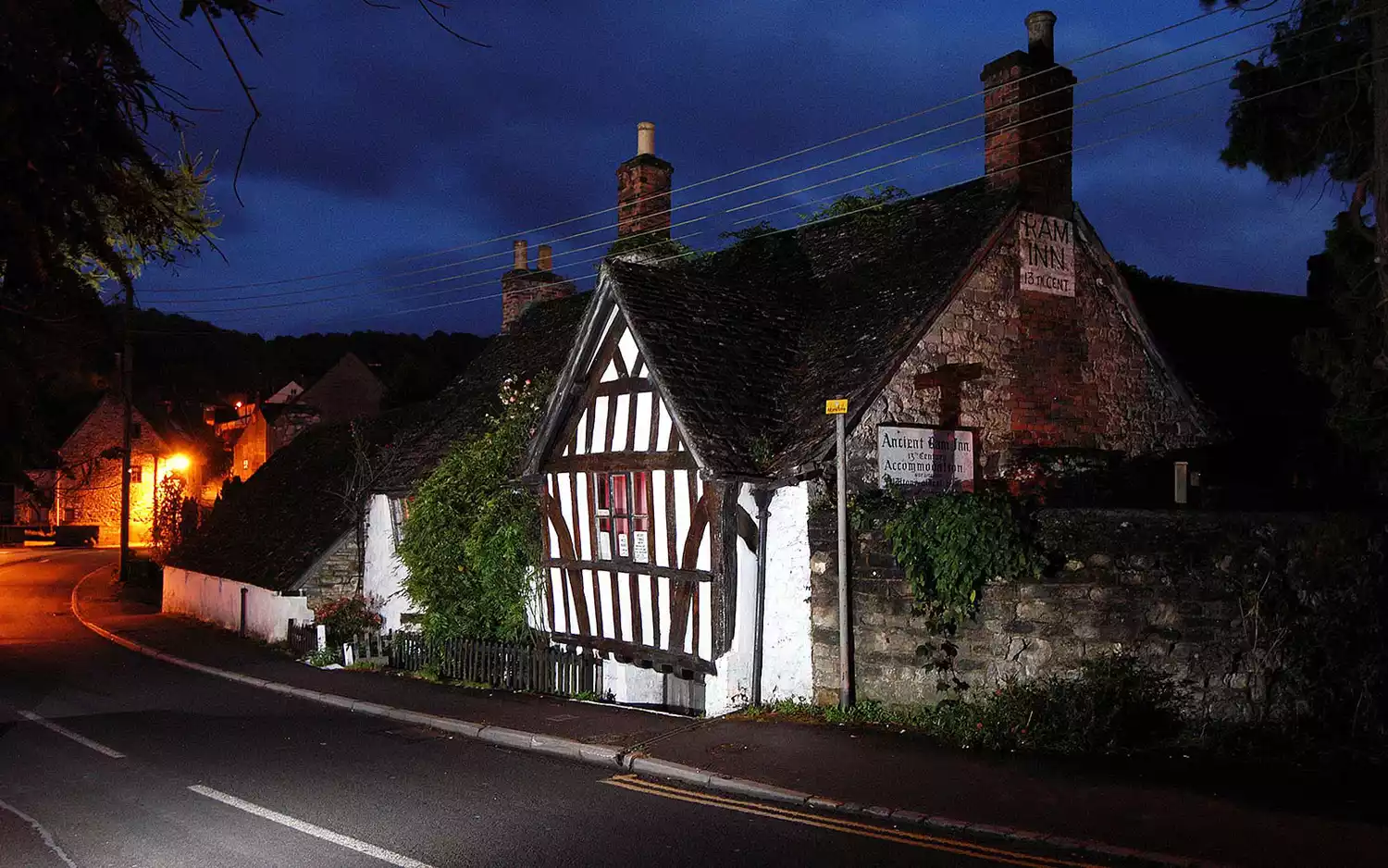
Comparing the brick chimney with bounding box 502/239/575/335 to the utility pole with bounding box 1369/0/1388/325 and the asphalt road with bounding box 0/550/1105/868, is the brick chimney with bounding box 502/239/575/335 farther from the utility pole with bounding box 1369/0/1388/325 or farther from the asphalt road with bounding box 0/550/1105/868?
the utility pole with bounding box 1369/0/1388/325

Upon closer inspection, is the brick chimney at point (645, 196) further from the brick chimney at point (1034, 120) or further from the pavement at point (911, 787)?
the pavement at point (911, 787)

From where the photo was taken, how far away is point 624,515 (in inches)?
583

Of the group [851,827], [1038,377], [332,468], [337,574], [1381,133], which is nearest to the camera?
[851,827]

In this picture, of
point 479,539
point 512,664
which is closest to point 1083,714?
point 512,664

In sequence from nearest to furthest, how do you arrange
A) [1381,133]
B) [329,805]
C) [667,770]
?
[329,805] < [667,770] < [1381,133]

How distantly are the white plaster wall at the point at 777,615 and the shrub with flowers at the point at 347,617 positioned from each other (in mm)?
9301

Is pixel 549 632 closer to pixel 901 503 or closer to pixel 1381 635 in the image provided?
pixel 901 503

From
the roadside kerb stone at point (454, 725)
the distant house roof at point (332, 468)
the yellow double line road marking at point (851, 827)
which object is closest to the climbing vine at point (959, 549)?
the yellow double line road marking at point (851, 827)

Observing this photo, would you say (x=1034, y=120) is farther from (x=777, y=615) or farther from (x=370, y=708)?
(x=370, y=708)

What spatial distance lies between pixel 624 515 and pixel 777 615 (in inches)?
120

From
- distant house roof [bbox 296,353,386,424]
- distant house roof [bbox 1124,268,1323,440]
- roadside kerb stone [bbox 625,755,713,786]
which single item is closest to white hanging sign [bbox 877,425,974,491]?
distant house roof [bbox 1124,268,1323,440]

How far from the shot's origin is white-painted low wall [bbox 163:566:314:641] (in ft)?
71.7

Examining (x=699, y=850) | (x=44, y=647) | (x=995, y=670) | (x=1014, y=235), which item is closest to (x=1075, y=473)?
(x=1014, y=235)

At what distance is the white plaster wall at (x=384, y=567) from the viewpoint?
69.2 feet
